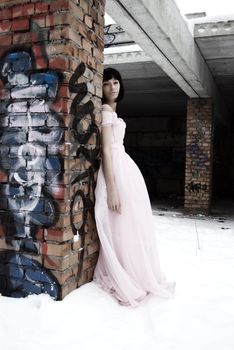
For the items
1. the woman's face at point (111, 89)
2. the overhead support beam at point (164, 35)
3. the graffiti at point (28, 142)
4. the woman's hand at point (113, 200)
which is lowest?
the woman's hand at point (113, 200)

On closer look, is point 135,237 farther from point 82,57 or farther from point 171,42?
point 171,42

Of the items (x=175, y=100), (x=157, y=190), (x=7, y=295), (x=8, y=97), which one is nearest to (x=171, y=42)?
(x=8, y=97)

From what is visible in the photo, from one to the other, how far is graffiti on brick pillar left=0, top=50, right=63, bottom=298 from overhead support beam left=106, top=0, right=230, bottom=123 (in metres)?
1.61

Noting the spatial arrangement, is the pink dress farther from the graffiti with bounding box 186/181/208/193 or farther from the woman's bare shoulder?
the graffiti with bounding box 186/181/208/193

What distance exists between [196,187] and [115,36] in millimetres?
4045

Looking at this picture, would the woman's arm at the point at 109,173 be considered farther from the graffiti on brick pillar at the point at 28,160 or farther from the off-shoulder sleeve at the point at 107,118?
the graffiti on brick pillar at the point at 28,160

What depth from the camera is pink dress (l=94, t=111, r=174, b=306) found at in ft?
8.87

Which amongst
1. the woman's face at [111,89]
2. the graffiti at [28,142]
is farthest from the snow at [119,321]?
the woman's face at [111,89]

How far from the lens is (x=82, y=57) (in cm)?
252

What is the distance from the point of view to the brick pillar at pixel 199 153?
27.4 feet

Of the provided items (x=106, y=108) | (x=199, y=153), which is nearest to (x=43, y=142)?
(x=106, y=108)

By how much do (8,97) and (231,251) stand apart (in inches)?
150

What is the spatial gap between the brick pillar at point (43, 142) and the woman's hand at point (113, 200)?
229 millimetres

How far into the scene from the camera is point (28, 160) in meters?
2.47
